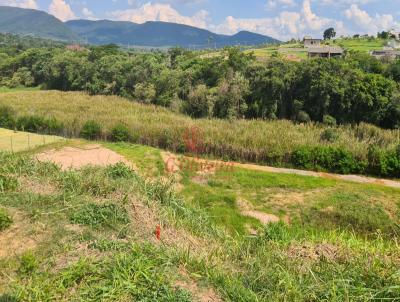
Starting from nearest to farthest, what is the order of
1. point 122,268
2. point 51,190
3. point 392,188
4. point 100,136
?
point 122,268
point 51,190
point 392,188
point 100,136

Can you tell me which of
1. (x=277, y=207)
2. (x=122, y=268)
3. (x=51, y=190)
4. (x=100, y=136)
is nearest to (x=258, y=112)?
(x=100, y=136)

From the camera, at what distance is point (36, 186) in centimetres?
897

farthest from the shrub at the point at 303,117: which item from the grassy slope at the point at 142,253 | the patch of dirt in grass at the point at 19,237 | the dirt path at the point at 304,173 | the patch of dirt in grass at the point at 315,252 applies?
the patch of dirt in grass at the point at 19,237

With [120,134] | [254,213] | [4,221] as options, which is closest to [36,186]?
[4,221]

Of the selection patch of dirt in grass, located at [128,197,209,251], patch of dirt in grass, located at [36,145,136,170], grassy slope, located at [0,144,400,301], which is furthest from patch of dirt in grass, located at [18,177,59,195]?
patch of dirt in grass, located at [36,145,136,170]

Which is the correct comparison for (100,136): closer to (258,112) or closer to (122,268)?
(258,112)

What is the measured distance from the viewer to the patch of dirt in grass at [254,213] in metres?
14.0

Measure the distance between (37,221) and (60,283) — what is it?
235cm

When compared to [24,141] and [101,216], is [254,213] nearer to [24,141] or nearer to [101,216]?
[101,216]

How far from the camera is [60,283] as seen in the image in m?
5.23

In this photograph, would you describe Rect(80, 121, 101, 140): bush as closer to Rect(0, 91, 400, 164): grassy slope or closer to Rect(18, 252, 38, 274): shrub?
Rect(0, 91, 400, 164): grassy slope

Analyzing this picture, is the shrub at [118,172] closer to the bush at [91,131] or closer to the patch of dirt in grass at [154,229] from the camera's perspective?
the patch of dirt in grass at [154,229]

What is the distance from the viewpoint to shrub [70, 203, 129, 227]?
7109 millimetres

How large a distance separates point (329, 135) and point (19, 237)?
18142mm
